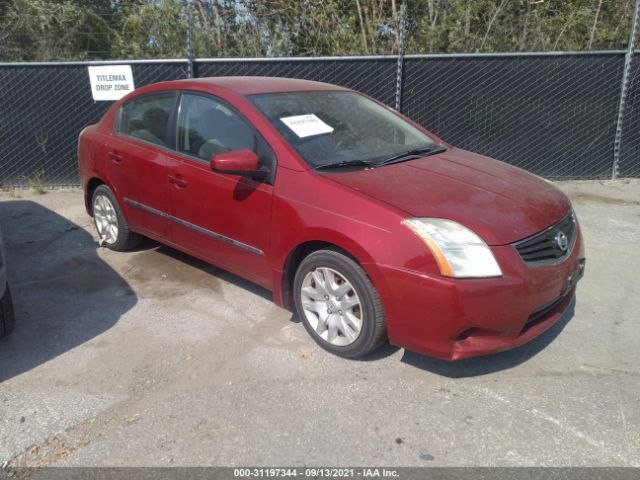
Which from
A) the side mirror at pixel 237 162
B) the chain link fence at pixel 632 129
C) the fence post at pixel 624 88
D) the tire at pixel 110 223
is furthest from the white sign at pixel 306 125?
the chain link fence at pixel 632 129

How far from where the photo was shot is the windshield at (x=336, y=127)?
12.1 feet

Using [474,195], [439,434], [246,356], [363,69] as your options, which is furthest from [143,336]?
[363,69]

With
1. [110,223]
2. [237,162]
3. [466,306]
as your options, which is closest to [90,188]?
[110,223]

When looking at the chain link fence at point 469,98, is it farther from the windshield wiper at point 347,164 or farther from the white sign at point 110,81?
the windshield wiper at point 347,164

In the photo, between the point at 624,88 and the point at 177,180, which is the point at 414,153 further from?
the point at 624,88

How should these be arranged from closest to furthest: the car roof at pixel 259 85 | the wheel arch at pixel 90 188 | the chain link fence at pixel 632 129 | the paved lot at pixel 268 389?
the paved lot at pixel 268 389 → the car roof at pixel 259 85 → the wheel arch at pixel 90 188 → the chain link fence at pixel 632 129

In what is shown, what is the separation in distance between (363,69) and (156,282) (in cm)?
436

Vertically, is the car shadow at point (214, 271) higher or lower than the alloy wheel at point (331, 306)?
lower

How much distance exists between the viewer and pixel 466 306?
2.87m

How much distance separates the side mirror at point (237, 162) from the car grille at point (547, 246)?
164cm

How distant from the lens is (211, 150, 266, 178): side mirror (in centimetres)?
348

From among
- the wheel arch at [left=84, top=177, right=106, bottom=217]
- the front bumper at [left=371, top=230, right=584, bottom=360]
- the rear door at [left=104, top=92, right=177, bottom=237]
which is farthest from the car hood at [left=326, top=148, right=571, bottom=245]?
the wheel arch at [left=84, top=177, right=106, bottom=217]

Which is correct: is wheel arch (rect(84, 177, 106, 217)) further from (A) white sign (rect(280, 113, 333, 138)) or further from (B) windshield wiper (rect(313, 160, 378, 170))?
(B) windshield wiper (rect(313, 160, 378, 170))

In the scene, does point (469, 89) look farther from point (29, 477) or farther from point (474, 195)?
point (29, 477)
